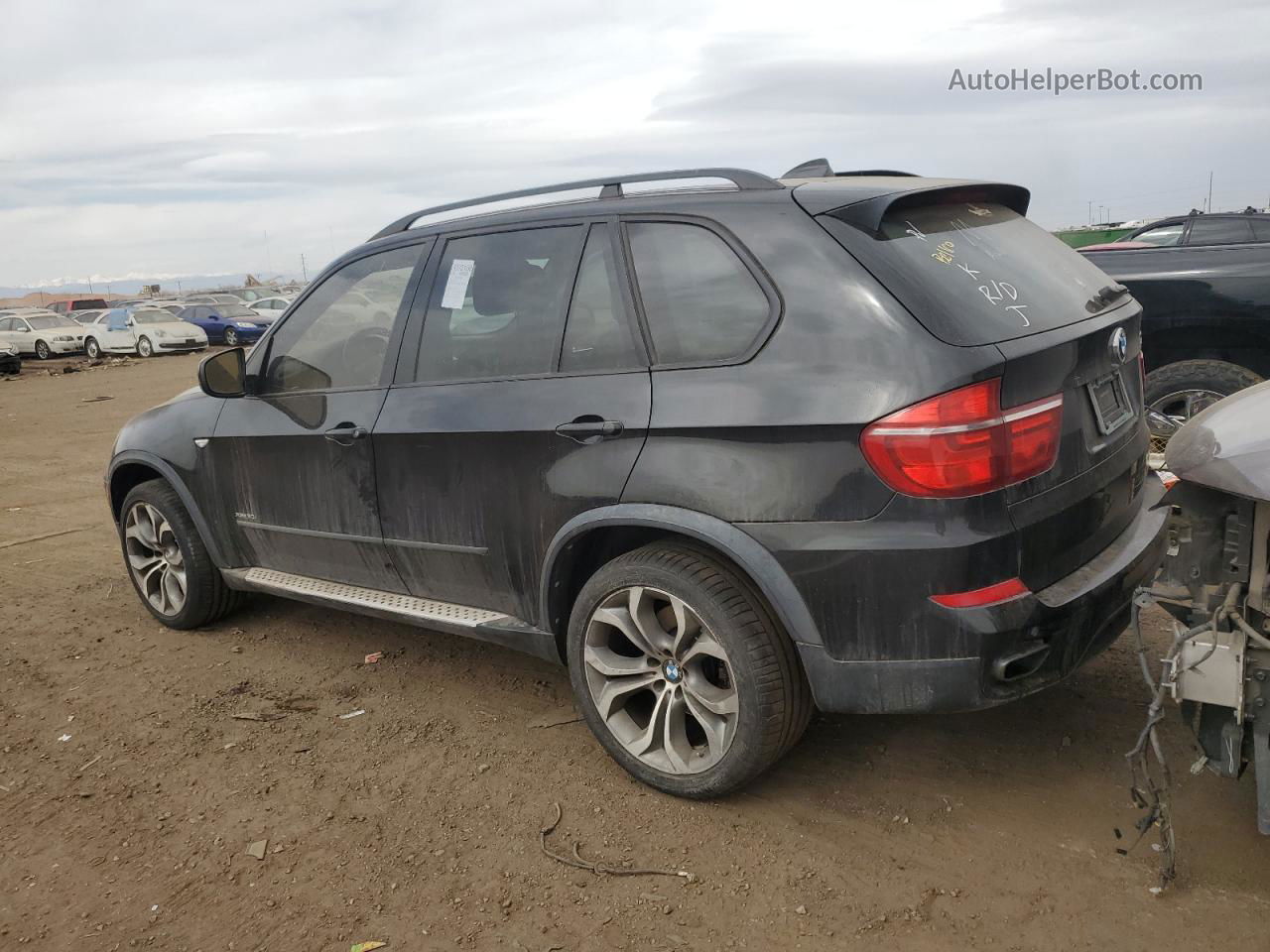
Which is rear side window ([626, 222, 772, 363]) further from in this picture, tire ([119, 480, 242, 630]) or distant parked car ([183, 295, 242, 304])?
Result: distant parked car ([183, 295, 242, 304])

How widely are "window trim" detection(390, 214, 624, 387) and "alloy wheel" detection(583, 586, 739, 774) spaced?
746 millimetres

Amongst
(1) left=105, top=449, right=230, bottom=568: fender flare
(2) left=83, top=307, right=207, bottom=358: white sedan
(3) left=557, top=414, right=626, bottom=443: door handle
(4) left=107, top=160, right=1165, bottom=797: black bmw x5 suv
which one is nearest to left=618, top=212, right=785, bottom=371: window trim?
(4) left=107, top=160, right=1165, bottom=797: black bmw x5 suv

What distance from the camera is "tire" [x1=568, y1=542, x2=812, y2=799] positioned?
295 centimetres

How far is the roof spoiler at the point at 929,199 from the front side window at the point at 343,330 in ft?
5.76

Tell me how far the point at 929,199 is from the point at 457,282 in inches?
65.0

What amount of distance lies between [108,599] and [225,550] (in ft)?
4.86

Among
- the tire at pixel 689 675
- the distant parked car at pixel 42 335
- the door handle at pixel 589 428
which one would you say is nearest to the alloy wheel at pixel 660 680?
the tire at pixel 689 675

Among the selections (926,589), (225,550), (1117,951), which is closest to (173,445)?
(225,550)

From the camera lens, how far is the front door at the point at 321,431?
3934mm

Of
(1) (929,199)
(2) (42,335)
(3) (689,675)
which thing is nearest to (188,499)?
(3) (689,675)

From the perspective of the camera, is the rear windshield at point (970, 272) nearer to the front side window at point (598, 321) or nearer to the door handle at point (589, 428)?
the front side window at point (598, 321)

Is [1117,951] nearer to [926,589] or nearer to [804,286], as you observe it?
[926,589]

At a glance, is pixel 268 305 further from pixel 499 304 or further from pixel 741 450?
pixel 741 450

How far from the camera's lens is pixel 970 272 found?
116 inches
